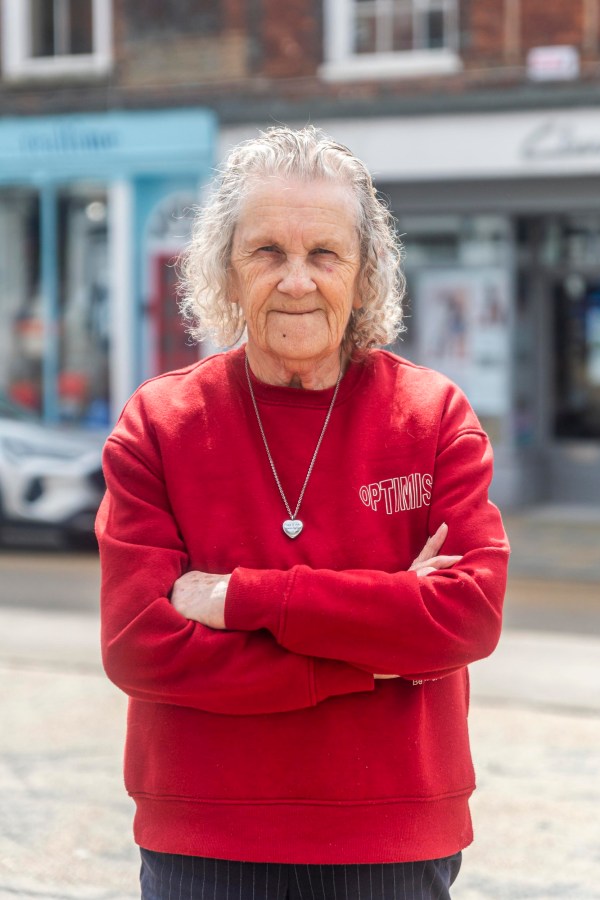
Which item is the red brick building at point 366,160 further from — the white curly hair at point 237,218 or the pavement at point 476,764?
the white curly hair at point 237,218

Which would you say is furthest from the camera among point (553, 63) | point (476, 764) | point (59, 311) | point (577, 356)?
point (59, 311)

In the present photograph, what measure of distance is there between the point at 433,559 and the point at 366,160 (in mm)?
11257

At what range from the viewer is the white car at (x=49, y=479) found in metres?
10.5

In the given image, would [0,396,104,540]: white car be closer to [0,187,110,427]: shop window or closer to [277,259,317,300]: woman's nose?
[0,187,110,427]: shop window

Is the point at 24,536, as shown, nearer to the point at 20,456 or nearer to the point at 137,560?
the point at 20,456

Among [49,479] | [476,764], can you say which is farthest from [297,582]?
[49,479]

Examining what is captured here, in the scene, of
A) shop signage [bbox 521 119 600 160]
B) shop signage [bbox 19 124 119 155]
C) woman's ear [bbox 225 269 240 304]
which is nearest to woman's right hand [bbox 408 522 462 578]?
woman's ear [bbox 225 269 240 304]

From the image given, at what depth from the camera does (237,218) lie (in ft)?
7.15

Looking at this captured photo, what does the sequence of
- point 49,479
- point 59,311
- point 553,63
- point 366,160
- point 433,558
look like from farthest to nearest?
point 59,311 < point 366,160 < point 553,63 < point 49,479 < point 433,558

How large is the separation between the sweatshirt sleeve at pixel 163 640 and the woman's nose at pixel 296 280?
1.07 ft

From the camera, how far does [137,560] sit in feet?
6.84

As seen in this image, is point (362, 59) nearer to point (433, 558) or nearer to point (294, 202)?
point (294, 202)

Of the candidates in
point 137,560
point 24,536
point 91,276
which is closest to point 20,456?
point 24,536

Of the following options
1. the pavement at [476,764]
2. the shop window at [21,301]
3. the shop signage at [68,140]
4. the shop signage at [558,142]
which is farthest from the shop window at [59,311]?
the pavement at [476,764]
